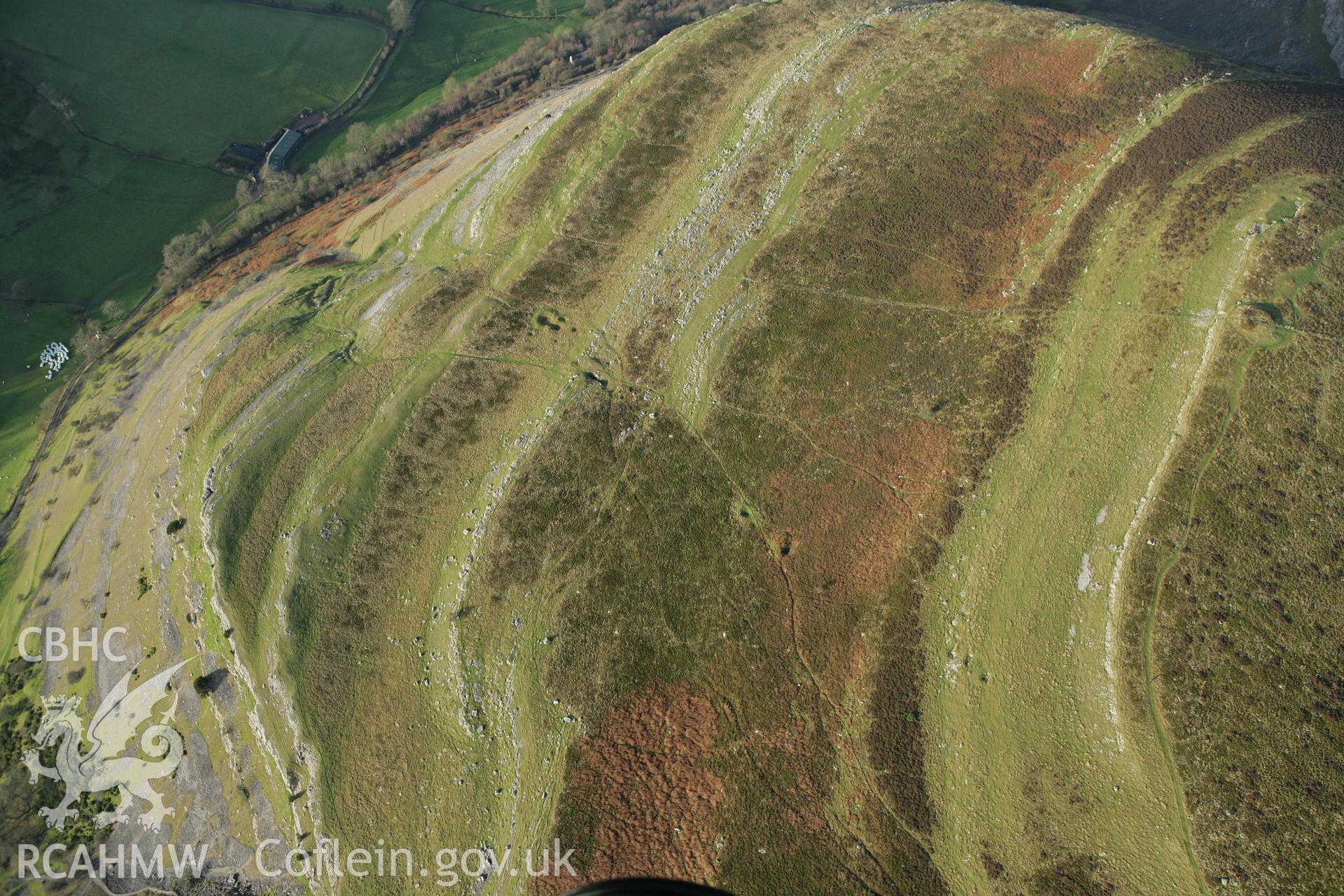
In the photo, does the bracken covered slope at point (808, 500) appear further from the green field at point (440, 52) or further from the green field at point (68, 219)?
the green field at point (440, 52)

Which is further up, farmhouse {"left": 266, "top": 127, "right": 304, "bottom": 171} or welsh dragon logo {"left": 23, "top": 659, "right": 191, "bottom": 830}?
farmhouse {"left": 266, "top": 127, "right": 304, "bottom": 171}

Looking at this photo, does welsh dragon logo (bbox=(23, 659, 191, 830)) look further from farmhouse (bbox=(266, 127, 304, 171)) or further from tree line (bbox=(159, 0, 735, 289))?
farmhouse (bbox=(266, 127, 304, 171))

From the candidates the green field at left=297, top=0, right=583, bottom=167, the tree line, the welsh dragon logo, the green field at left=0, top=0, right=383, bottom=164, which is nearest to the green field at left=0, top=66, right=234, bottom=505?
the green field at left=0, top=0, right=383, bottom=164

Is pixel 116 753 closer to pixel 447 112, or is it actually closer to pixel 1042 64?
pixel 447 112

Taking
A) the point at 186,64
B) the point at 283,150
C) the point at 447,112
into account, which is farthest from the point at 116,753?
the point at 186,64

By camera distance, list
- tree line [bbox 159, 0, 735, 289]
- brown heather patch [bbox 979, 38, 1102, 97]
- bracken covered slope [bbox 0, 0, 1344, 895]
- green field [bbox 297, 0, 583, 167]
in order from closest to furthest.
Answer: bracken covered slope [bbox 0, 0, 1344, 895] → brown heather patch [bbox 979, 38, 1102, 97] → tree line [bbox 159, 0, 735, 289] → green field [bbox 297, 0, 583, 167]

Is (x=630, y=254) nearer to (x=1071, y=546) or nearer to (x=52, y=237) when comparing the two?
(x=1071, y=546)

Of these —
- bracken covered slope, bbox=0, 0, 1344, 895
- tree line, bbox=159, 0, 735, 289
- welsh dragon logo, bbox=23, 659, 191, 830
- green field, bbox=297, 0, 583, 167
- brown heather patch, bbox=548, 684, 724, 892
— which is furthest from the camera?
green field, bbox=297, 0, 583, 167
